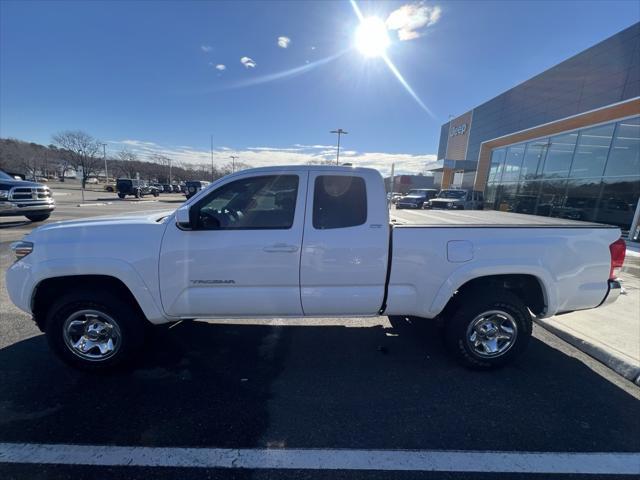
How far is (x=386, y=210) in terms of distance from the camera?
2.93 m

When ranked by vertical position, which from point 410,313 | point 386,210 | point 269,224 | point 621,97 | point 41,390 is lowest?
point 41,390

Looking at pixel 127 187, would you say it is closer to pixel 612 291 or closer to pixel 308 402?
pixel 308 402

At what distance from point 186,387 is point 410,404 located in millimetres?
1994

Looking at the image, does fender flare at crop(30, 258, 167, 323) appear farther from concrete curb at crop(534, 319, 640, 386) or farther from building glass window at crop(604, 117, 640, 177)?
building glass window at crop(604, 117, 640, 177)

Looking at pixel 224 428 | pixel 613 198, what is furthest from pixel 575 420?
pixel 613 198

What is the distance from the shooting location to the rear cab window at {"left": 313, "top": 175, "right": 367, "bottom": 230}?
291cm

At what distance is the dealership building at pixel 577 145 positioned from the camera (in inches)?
486

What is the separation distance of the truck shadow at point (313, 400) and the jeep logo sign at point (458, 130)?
44084mm

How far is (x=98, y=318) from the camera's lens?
9.62 ft

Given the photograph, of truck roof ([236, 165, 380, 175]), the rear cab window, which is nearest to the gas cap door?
the rear cab window

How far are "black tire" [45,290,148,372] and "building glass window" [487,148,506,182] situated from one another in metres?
25.0

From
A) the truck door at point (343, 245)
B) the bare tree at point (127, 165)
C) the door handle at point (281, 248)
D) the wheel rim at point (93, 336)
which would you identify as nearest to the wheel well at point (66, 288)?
the wheel rim at point (93, 336)

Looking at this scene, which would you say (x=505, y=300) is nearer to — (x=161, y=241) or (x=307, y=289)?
(x=307, y=289)

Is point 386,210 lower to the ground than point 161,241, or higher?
higher
